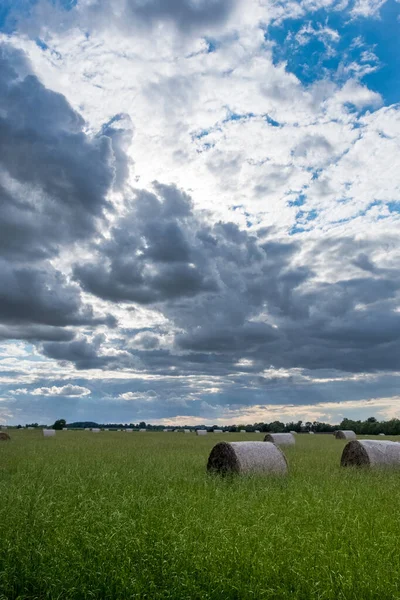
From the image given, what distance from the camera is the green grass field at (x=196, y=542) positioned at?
6.87m

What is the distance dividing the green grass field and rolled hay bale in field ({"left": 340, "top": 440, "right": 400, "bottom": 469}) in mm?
5705

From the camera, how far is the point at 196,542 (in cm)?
783

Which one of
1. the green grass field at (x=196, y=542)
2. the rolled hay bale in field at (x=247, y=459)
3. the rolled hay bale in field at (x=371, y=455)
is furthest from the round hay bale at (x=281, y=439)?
the green grass field at (x=196, y=542)

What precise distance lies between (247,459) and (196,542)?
7.30 meters

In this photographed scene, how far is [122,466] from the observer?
55.1 ft

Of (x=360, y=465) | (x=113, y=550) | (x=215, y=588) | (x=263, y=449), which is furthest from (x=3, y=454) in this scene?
(x=215, y=588)

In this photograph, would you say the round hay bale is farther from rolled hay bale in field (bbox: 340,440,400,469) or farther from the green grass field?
the green grass field

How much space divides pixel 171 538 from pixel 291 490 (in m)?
4.65

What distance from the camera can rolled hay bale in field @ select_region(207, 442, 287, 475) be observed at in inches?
584

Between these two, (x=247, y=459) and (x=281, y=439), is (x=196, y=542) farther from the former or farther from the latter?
(x=281, y=439)

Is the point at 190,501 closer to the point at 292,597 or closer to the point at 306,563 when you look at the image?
the point at 306,563

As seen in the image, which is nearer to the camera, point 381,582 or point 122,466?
point 381,582

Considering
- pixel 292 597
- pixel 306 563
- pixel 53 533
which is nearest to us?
pixel 292 597

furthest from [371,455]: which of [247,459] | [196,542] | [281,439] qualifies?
[281,439]
